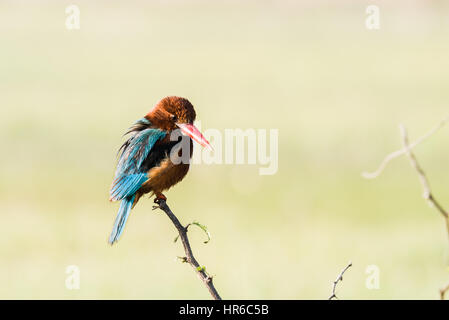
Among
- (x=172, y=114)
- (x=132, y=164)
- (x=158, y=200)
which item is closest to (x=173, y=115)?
(x=172, y=114)

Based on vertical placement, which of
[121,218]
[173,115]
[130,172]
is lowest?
[121,218]

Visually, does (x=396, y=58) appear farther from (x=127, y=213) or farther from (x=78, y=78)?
(x=127, y=213)

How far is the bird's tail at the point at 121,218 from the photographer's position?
389 centimetres

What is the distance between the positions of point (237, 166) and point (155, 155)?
858 centimetres

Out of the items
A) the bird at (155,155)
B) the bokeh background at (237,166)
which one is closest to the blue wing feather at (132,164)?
the bird at (155,155)

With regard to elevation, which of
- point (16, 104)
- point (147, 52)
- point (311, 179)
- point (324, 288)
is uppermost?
point (147, 52)

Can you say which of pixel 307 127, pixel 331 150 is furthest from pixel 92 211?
pixel 307 127

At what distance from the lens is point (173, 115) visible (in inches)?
172

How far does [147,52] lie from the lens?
22.9 m

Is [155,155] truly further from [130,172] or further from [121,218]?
[121,218]

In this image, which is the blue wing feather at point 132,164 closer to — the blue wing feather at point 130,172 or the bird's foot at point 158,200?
the blue wing feather at point 130,172

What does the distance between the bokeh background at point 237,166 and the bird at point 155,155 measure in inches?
82.0

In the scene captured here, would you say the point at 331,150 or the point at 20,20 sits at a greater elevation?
the point at 20,20

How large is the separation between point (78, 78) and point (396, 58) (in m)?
7.88
